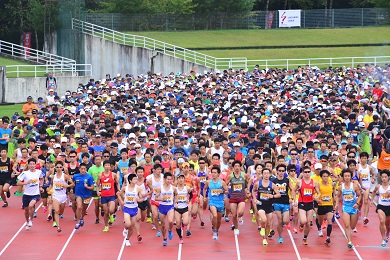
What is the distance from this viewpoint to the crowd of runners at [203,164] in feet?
61.6

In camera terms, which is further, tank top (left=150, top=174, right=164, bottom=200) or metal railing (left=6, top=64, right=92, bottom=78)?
metal railing (left=6, top=64, right=92, bottom=78)

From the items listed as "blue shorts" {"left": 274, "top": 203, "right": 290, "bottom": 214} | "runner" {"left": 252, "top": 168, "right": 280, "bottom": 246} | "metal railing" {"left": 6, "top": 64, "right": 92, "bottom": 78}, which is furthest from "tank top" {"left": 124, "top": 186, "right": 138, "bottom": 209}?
"metal railing" {"left": 6, "top": 64, "right": 92, "bottom": 78}

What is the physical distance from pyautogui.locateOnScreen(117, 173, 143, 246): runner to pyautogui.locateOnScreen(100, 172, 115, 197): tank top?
0.76m

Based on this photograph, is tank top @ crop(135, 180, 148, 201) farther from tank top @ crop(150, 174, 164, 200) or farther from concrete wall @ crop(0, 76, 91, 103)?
concrete wall @ crop(0, 76, 91, 103)

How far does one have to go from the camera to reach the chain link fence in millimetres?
62844

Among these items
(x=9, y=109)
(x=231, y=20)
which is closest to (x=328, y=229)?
(x=9, y=109)

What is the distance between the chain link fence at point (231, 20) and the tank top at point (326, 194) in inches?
1750

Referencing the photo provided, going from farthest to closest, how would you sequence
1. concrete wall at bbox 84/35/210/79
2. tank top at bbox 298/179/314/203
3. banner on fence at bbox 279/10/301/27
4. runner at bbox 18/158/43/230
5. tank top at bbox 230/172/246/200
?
banner on fence at bbox 279/10/301/27 < concrete wall at bbox 84/35/210/79 < runner at bbox 18/158/43/230 < tank top at bbox 230/172/246/200 < tank top at bbox 298/179/314/203

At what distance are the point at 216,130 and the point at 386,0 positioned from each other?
47.0 meters

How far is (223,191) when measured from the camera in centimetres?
1917

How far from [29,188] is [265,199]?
529 centimetres

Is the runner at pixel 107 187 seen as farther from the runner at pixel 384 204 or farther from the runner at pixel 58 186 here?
the runner at pixel 384 204

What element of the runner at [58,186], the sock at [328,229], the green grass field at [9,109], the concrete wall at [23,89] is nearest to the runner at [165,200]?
the runner at [58,186]

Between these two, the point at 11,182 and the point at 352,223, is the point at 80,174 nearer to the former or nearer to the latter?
the point at 11,182
